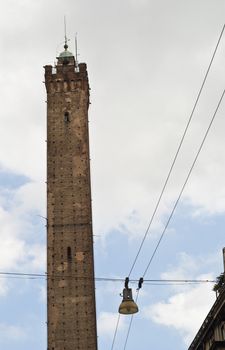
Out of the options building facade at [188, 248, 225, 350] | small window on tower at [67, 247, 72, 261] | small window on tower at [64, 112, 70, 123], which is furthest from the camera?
small window on tower at [64, 112, 70, 123]

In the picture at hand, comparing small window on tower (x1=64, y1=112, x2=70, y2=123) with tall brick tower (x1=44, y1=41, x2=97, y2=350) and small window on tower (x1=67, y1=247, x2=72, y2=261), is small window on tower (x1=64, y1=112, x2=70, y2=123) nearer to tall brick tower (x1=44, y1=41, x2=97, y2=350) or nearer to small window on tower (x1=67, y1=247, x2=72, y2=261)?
tall brick tower (x1=44, y1=41, x2=97, y2=350)

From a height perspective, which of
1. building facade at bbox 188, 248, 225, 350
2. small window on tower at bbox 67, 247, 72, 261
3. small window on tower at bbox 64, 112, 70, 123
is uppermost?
small window on tower at bbox 64, 112, 70, 123

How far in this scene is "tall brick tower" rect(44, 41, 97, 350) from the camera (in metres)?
31.1

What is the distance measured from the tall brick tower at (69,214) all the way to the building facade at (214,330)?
10.9 m

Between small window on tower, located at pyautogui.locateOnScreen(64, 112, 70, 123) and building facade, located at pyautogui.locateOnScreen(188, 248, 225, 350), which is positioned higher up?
small window on tower, located at pyautogui.locateOnScreen(64, 112, 70, 123)

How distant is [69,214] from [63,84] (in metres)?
6.31

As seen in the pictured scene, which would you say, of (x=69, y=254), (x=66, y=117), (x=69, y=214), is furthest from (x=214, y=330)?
(x=66, y=117)

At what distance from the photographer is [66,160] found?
3425cm

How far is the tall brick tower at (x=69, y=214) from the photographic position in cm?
3108

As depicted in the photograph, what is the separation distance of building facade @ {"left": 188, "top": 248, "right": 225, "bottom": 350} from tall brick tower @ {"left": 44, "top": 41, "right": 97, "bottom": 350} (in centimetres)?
1088

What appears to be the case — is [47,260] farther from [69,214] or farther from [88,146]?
[88,146]

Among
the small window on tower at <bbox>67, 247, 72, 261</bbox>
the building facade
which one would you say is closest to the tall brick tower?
the small window on tower at <bbox>67, 247, 72, 261</bbox>

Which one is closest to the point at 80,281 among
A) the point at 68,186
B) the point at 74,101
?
the point at 68,186

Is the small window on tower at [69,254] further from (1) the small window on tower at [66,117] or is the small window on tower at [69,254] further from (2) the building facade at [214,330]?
(2) the building facade at [214,330]
